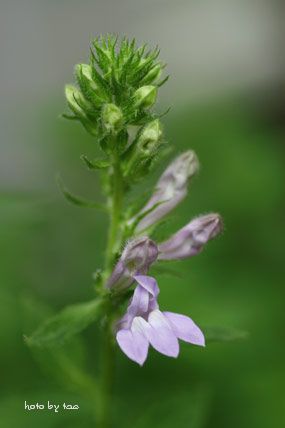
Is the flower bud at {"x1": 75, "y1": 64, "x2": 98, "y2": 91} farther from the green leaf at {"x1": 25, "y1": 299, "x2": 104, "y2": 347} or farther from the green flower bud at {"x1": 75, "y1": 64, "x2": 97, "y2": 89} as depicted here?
the green leaf at {"x1": 25, "y1": 299, "x2": 104, "y2": 347}

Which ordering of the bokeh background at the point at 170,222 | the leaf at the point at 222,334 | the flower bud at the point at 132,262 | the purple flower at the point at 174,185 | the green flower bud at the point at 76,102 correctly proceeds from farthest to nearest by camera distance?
1. the bokeh background at the point at 170,222
2. the purple flower at the point at 174,185
3. the leaf at the point at 222,334
4. the green flower bud at the point at 76,102
5. the flower bud at the point at 132,262

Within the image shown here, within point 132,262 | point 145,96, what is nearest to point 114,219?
point 132,262

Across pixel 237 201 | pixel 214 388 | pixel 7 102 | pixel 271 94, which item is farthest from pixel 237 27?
pixel 214 388

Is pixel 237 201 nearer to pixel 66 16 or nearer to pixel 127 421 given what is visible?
pixel 127 421

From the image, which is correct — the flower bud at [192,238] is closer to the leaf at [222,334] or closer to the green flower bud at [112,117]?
the leaf at [222,334]

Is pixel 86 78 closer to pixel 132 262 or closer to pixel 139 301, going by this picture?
pixel 132 262

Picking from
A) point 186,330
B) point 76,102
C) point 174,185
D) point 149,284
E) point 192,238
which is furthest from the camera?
point 174,185

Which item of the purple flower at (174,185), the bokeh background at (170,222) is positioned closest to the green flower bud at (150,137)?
the purple flower at (174,185)
